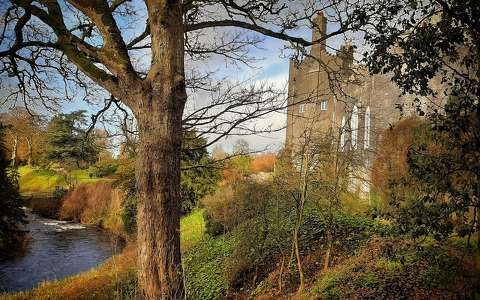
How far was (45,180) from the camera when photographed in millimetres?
34094

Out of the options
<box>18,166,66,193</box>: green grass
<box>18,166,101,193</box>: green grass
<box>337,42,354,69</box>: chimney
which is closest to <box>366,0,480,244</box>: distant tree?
<box>337,42,354,69</box>: chimney

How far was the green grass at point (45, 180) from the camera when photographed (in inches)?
1265

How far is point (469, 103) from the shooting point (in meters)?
3.05

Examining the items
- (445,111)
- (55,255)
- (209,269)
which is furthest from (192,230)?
(445,111)

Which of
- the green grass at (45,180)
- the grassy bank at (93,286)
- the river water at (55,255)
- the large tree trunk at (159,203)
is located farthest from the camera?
the green grass at (45,180)

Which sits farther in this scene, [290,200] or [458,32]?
[290,200]

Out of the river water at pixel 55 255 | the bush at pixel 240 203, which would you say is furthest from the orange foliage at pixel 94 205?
the bush at pixel 240 203

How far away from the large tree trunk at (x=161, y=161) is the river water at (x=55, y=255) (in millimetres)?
7253

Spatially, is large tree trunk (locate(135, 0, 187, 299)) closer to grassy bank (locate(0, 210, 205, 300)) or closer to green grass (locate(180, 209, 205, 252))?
grassy bank (locate(0, 210, 205, 300))

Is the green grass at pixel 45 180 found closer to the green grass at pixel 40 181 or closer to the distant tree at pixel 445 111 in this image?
the green grass at pixel 40 181

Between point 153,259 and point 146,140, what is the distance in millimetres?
1216

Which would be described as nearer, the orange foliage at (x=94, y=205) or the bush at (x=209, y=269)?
the bush at (x=209, y=269)

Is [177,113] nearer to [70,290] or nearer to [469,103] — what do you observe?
[469,103]

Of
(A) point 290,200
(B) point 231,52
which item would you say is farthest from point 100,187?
(B) point 231,52
